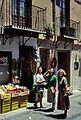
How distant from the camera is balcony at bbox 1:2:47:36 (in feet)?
46.5

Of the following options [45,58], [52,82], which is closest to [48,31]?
[45,58]

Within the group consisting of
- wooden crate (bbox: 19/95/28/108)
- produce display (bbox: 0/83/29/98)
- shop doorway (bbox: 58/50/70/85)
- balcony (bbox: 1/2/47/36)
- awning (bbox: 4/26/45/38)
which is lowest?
wooden crate (bbox: 19/95/28/108)

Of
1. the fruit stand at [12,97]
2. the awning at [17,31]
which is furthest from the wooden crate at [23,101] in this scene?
the awning at [17,31]

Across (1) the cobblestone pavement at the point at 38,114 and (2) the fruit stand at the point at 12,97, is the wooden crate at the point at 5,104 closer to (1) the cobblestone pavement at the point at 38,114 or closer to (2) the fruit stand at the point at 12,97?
(2) the fruit stand at the point at 12,97

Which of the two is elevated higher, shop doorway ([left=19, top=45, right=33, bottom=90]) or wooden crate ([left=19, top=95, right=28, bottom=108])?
shop doorway ([left=19, top=45, right=33, bottom=90])

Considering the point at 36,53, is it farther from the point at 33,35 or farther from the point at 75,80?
the point at 75,80

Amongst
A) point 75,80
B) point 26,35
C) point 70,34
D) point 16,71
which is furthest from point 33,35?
point 75,80

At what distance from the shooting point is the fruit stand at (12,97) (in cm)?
1289

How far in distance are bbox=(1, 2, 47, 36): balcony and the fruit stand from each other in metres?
2.12

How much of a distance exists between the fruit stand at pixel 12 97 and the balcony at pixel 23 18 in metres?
2.12

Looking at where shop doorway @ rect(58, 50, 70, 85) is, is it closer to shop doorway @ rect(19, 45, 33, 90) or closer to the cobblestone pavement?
shop doorway @ rect(19, 45, 33, 90)

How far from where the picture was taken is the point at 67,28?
65.3 feet

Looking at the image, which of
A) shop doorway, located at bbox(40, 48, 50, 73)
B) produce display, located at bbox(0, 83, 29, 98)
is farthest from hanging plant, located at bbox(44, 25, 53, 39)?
produce display, located at bbox(0, 83, 29, 98)

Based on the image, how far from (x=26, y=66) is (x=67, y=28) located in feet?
15.3
